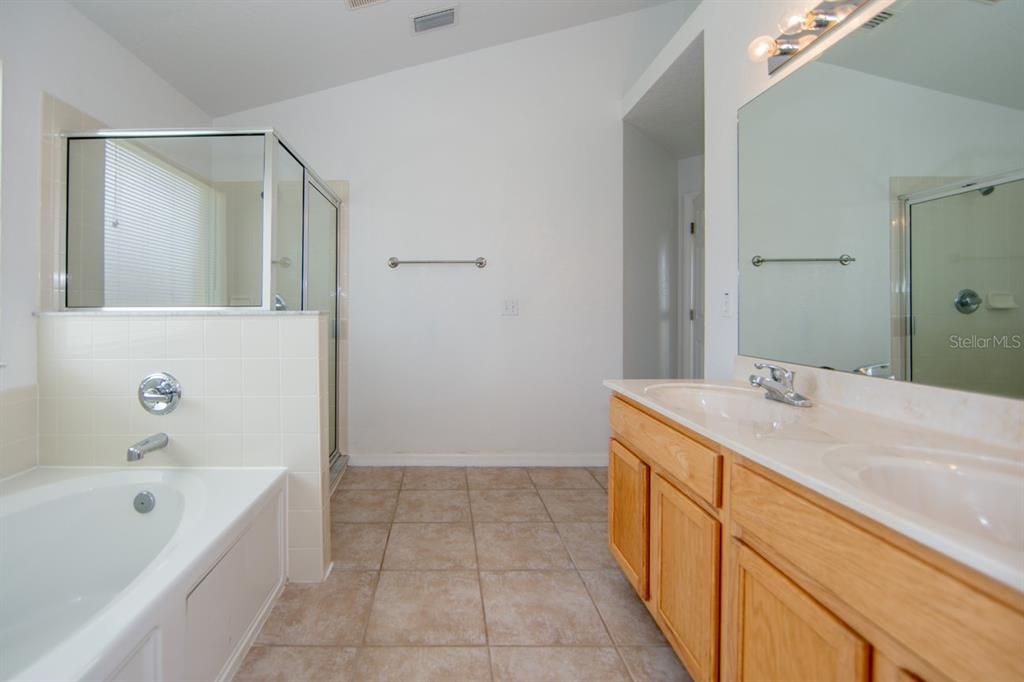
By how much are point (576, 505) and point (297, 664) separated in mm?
1426

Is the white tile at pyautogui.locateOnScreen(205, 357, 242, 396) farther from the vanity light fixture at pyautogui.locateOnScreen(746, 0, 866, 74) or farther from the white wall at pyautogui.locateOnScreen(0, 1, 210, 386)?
the vanity light fixture at pyautogui.locateOnScreen(746, 0, 866, 74)

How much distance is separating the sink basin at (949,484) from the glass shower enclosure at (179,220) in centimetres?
184

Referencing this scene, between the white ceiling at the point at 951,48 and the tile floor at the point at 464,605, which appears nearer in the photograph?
the white ceiling at the point at 951,48

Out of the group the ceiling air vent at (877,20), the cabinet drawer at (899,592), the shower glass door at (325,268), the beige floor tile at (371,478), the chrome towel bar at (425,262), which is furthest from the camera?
the chrome towel bar at (425,262)

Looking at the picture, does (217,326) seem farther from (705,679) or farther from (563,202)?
(563,202)

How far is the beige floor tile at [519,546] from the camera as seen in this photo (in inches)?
66.2

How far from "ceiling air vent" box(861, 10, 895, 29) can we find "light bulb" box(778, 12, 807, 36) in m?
0.20

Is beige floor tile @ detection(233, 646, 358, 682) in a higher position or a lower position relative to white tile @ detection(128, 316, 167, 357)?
lower

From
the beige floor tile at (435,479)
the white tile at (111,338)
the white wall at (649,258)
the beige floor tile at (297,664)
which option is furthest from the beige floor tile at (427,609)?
the white wall at (649,258)

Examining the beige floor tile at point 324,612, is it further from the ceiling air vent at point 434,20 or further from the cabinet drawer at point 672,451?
the ceiling air vent at point 434,20

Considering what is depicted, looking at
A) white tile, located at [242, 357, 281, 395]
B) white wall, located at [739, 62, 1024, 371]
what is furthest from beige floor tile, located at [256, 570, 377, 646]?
white wall, located at [739, 62, 1024, 371]

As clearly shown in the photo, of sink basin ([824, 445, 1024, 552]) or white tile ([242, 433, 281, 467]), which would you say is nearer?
sink basin ([824, 445, 1024, 552])

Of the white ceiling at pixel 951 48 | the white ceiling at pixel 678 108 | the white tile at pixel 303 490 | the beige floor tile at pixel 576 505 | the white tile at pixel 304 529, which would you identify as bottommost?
the beige floor tile at pixel 576 505

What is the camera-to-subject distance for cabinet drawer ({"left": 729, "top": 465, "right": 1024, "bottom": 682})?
44 cm
